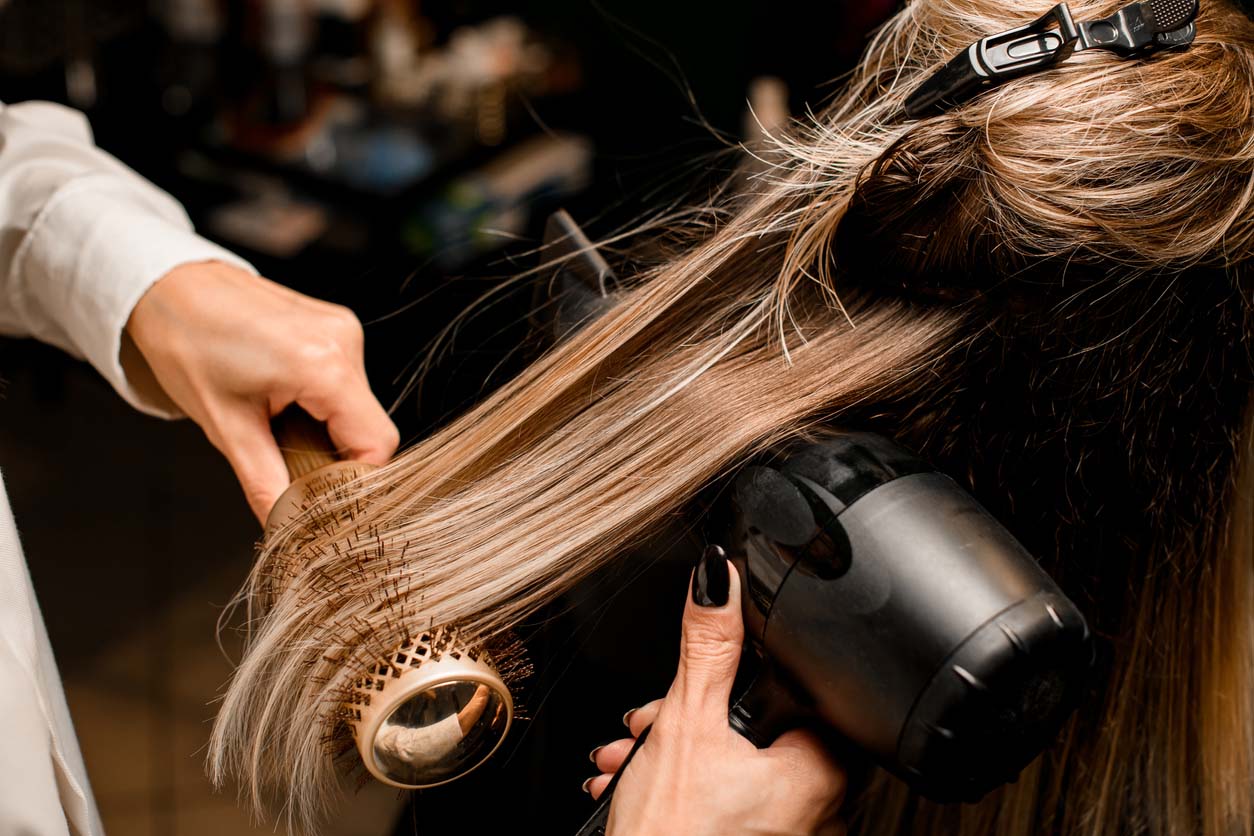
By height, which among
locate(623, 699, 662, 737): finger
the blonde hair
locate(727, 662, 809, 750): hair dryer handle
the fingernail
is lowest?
locate(623, 699, 662, 737): finger

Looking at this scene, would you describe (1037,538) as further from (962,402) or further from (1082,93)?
(1082,93)

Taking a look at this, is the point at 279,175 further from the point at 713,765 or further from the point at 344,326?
the point at 713,765

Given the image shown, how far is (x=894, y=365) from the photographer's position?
2.21ft

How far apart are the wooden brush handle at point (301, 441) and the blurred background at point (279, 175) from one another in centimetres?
59

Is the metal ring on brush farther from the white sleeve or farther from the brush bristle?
the brush bristle

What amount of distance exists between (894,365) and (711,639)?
0.21m

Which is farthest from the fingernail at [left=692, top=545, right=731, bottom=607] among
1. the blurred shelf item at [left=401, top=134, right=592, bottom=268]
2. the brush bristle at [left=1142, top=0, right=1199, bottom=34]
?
the blurred shelf item at [left=401, top=134, right=592, bottom=268]

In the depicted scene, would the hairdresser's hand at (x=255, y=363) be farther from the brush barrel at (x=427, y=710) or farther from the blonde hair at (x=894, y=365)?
the brush barrel at (x=427, y=710)

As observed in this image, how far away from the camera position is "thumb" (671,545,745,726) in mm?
648

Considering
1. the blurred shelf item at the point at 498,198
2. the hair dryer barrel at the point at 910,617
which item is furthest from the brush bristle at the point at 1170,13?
the blurred shelf item at the point at 498,198

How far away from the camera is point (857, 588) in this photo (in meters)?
0.58

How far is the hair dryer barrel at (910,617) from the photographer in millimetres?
561

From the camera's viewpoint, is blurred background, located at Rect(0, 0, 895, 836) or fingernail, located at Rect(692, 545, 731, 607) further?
blurred background, located at Rect(0, 0, 895, 836)

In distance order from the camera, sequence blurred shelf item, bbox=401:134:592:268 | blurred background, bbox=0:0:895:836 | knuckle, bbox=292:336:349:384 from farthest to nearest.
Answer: blurred shelf item, bbox=401:134:592:268, blurred background, bbox=0:0:895:836, knuckle, bbox=292:336:349:384
